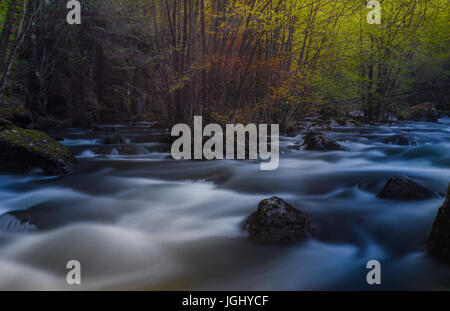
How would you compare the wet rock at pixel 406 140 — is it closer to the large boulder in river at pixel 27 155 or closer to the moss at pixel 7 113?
the large boulder in river at pixel 27 155

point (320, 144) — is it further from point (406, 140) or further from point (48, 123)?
point (48, 123)

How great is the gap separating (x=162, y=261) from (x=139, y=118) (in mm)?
15434

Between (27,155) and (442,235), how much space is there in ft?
19.0

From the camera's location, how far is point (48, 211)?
350cm

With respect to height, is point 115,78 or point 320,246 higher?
point 115,78

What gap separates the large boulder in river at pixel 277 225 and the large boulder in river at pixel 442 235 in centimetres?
101

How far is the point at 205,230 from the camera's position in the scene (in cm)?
317

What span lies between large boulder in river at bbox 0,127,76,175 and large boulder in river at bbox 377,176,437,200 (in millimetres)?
5051

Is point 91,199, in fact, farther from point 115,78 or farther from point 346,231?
point 115,78

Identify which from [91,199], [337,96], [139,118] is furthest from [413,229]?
[139,118]

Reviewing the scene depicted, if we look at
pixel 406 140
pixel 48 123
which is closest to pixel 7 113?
pixel 48 123

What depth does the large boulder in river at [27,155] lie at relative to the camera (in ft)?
16.1

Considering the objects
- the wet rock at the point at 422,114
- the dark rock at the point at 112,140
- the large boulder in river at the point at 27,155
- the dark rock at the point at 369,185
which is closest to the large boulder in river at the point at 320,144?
the dark rock at the point at 369,185

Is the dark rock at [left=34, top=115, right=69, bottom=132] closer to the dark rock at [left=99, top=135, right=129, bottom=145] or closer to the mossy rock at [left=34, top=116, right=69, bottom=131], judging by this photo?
the mossy rock at [left=34, top=116, right=69, bottom=131]
